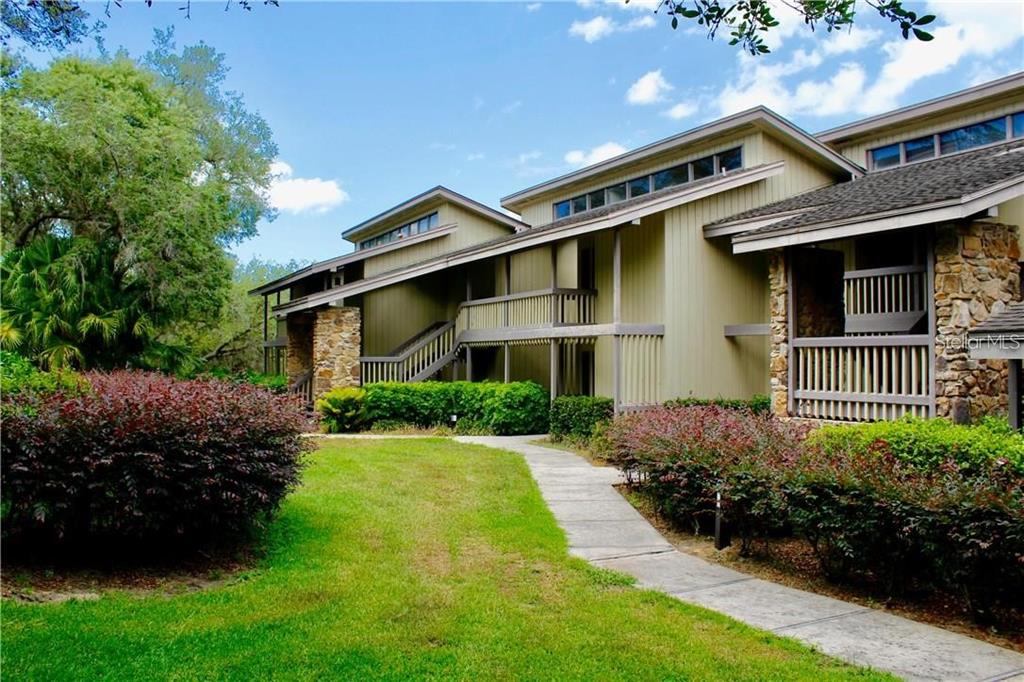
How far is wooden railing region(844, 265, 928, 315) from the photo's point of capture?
436 inches

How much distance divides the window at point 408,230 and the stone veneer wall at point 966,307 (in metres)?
15.2

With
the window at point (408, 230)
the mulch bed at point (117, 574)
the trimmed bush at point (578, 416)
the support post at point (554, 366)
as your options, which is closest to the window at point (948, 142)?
the support post at point (554, 366)

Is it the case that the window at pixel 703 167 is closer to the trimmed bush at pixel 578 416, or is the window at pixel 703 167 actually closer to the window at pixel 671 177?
the window at pixel 671 177

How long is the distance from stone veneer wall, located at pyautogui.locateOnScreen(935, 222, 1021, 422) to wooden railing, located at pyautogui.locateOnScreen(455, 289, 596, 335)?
26.5 ft

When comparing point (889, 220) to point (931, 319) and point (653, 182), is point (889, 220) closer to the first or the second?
point (931, 319)

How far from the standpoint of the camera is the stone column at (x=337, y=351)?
18.7 meters

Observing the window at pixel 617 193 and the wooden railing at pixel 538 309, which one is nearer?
the wooden railing at pixel 538 309

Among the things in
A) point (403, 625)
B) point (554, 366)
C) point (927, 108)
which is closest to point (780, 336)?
point (554, 366)

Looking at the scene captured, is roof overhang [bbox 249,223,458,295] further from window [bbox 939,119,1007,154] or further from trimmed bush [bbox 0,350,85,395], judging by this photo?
trimmed bush [bbox 0,350,85,395]

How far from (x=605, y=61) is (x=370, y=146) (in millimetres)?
16284

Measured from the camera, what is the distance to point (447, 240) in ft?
71.5

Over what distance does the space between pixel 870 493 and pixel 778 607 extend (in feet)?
3.62

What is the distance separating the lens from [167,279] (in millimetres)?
19781

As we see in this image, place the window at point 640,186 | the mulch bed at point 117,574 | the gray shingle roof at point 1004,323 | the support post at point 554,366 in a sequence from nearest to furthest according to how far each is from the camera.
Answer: the mulch bed at point 117,574 → the gray shingle roof at point 1004,323 → the support post at point 554,366 → the window at point 640,186
